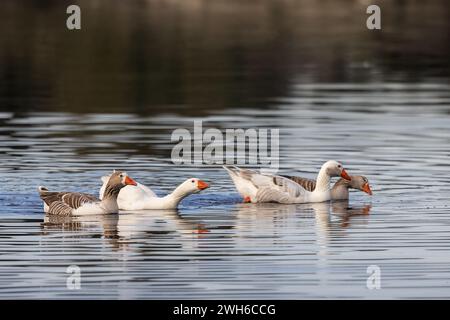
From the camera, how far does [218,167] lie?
26.1 meters

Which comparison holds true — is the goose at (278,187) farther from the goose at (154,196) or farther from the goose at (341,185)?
the goose at (154,196)

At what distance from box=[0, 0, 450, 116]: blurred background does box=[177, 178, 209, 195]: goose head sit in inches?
490

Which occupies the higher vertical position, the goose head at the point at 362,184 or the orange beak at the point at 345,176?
the orange beak at the point at 345,176

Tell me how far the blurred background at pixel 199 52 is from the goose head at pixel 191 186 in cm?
1245

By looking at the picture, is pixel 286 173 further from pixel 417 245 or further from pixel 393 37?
pixel 393 37

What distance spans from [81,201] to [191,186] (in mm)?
1612

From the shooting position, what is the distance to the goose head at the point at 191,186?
22.3m

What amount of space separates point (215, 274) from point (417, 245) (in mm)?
3064

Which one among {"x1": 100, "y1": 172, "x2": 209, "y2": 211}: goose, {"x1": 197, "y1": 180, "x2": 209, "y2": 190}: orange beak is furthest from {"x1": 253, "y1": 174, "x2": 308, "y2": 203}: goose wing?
{"x1": 100, "y1": 172, "x2": 209, "y2": 211}: goose

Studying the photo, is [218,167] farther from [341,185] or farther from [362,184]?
[362,184]

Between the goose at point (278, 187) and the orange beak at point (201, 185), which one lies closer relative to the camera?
the orange beak at point (201, 185)

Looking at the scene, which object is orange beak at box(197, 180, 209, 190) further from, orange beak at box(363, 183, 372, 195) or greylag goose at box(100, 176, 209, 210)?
orange beak at box(363, 183, 372, 195)

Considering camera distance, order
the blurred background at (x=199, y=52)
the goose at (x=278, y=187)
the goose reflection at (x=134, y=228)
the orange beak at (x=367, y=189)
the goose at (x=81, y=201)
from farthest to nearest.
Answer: the blurred background at (x=199, y=52), the orange beak at (x=367, y=189), the goose at (x=278, y=187), the goose at (x=81, y=201), the goose reflection at (x=134, y=228)

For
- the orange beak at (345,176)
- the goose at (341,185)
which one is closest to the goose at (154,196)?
the goose at (341,185)
